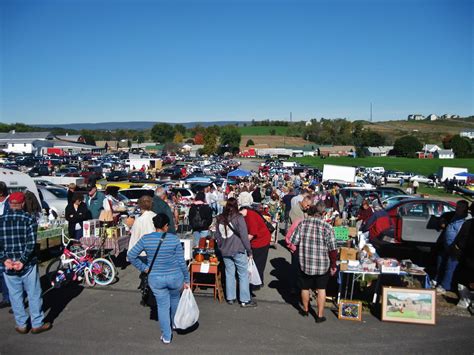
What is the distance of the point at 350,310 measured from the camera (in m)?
6.87

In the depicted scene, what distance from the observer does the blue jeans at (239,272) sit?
7160 mm

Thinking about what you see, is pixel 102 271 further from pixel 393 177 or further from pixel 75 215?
pixel 393 177

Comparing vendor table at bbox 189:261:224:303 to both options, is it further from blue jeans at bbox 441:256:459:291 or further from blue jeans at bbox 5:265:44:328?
blue jeans at bbox 441:256:459:291

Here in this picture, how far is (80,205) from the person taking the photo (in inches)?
385

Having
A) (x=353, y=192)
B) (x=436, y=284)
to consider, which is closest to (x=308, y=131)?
(x=353, y=192)

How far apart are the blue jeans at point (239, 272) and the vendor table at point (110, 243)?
2.95 metres

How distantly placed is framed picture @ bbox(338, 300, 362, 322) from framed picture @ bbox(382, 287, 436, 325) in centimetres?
38

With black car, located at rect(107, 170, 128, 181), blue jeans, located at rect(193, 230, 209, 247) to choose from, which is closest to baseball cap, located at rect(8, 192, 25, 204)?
blue jeans, located at rect(193, 230, 209, 247)

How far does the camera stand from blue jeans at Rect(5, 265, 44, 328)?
18.8 feet

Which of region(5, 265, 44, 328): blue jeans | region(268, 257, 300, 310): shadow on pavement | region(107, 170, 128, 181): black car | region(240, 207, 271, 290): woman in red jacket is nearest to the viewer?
region(5, 265, 44, 328): blue jeans

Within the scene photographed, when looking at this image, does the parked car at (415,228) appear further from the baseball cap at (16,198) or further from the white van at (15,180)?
the white van at (15,180)

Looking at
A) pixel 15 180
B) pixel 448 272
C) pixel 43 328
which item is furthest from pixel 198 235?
pixel 15 180

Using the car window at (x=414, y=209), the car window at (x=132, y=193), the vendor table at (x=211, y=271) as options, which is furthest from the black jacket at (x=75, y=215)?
the car window at (x=132, y=193)

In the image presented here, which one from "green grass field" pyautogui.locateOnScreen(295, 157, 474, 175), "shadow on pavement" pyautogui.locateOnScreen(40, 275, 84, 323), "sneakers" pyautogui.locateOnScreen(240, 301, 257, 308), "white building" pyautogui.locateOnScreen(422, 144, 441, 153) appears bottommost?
"green grass field" pyautogui.locateOnScreen(295, 157, 474, 175)
